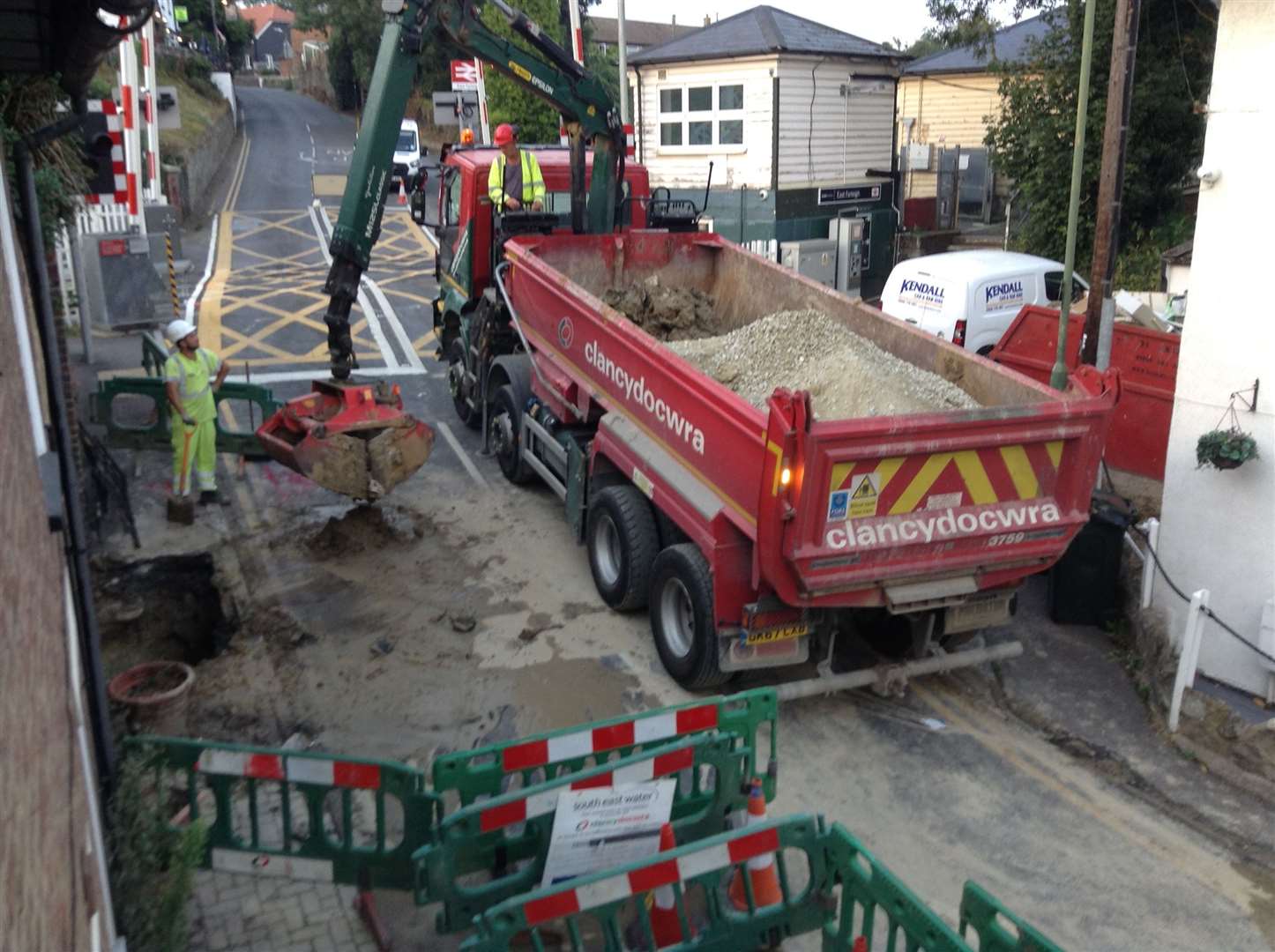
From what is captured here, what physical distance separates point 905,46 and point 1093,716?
5999cm

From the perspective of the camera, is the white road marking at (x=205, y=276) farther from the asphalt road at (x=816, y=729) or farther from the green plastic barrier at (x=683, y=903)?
the green plastic barrier at (x=683, y=903)

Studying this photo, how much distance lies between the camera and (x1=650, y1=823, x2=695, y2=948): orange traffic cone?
183 inches

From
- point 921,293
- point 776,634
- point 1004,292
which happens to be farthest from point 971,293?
point 776,634

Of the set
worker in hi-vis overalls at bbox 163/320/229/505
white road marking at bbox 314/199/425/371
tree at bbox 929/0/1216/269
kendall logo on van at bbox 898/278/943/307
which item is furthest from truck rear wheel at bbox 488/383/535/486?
tree at bbox 929/0/1216/269

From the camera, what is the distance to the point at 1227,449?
7.11 meters

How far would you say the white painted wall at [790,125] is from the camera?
A: 22578 millimetres

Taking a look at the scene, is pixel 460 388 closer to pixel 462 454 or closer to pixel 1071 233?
pixel 462 454

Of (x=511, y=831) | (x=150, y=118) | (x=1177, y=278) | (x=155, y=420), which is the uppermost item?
(x=150, y=118)

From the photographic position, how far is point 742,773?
5.28 m

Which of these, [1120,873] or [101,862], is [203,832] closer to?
[101,862]

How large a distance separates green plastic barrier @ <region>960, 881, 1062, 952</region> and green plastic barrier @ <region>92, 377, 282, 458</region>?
6.96 m

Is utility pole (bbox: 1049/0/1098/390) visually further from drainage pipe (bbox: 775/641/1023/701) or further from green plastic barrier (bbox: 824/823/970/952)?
green plastic barrier (bbox: 824/823/970/952)

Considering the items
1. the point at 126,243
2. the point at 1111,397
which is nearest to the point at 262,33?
the point at 126,243

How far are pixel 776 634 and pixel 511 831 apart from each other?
86.4 inches
